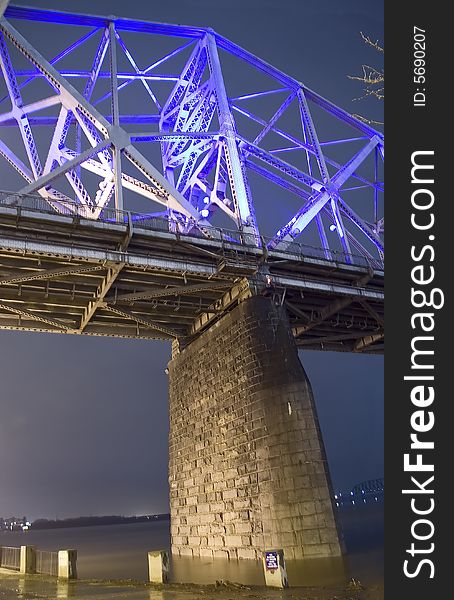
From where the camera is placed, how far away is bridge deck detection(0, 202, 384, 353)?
84.0 feet

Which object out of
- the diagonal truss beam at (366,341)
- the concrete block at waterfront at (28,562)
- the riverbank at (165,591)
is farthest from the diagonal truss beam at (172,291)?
the diagonal truss beam at (366,341)

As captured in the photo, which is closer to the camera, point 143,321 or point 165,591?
point 165,591

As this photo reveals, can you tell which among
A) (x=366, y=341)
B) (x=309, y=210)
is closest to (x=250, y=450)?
(x=309, y=210)

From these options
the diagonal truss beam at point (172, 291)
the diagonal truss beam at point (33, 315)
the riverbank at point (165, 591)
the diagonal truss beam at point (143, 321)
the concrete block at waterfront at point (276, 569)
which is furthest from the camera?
the diagonal truss beam at point (143, 321)

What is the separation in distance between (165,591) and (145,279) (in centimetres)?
1687

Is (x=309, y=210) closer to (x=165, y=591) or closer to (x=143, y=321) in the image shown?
(x=143, y=321)

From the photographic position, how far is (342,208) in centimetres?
4231

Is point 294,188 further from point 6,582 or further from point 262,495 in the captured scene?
point 6,582

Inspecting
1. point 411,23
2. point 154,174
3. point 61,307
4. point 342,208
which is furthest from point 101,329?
point 411,23

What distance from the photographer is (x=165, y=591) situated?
52.0ft

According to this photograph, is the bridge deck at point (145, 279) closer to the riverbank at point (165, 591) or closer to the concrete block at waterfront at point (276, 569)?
the riverbank at point (165, 591)

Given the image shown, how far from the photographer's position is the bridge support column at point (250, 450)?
22719 millimetres

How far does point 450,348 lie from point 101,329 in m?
29.7

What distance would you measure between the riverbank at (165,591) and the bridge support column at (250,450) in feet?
19.8
